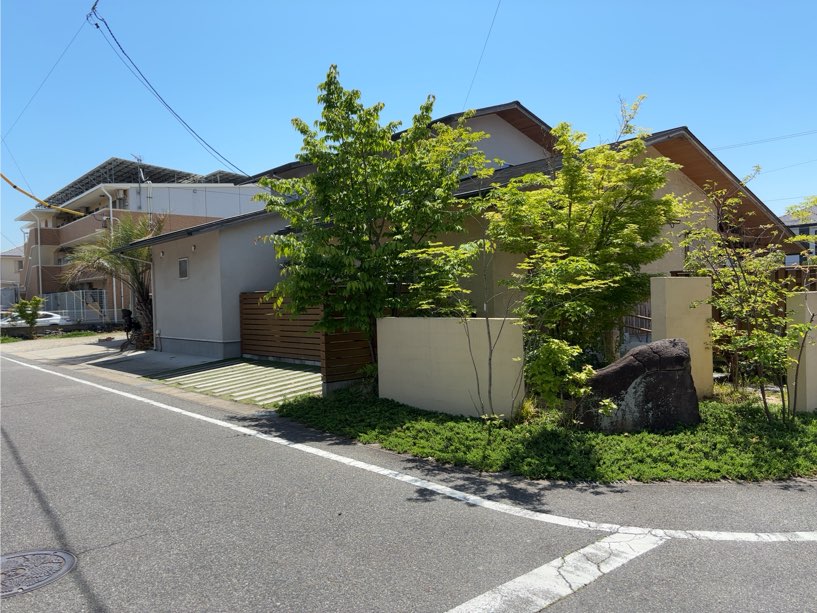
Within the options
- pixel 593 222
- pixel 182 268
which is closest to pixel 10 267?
pixel 182 268

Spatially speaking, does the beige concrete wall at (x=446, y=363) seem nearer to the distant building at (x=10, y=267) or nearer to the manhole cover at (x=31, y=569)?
the manhole cover at (x=31, y=569)

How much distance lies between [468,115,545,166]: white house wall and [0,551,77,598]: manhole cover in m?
13.4

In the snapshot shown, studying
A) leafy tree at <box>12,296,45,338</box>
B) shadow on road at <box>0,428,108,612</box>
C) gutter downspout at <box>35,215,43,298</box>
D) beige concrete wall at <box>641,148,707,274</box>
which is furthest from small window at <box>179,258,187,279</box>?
gutter downspout at <box>35,215,43,298</box>

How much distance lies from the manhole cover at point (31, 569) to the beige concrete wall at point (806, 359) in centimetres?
756

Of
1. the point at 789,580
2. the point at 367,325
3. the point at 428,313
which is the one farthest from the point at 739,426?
the point at 367,325

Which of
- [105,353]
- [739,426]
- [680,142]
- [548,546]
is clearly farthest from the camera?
[105,353]

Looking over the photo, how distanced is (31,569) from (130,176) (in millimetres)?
37702

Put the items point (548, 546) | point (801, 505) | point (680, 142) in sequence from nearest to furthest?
point (548, 546)
point (801, 505)
point (680, 142)

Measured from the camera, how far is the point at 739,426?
5.95 metres

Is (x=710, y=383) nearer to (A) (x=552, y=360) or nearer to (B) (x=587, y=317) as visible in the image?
(B) (x=587, y=317)

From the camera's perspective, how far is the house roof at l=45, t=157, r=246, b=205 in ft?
112

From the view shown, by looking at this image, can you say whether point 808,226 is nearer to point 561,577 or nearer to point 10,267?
point 561,577

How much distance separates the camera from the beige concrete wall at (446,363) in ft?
22.2

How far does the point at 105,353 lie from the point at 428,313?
14.8m
